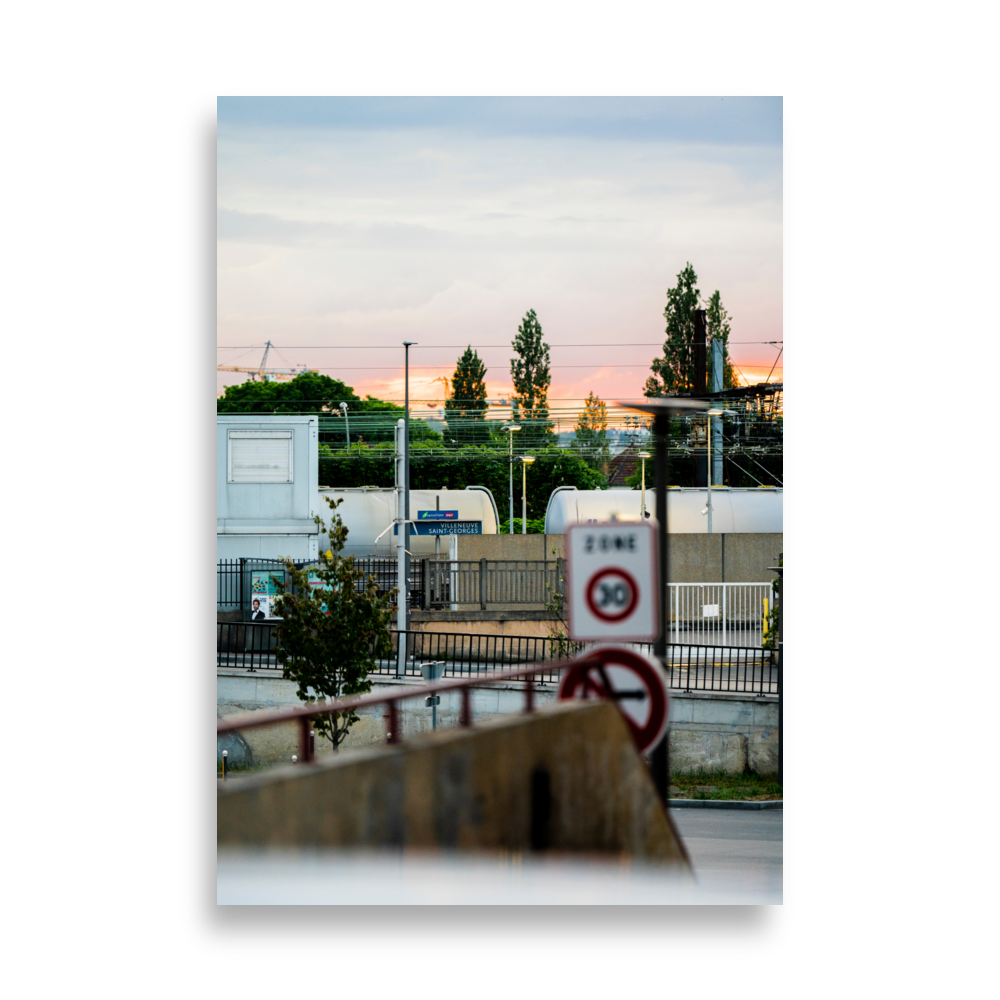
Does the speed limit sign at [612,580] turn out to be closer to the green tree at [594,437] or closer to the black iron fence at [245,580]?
the black iron fence at [245,580]

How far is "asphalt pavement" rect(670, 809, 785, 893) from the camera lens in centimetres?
1151

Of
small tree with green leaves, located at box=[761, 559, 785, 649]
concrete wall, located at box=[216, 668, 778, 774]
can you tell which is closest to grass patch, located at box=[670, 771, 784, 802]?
concrete wall, located at box=[216, 668, 778, 774]

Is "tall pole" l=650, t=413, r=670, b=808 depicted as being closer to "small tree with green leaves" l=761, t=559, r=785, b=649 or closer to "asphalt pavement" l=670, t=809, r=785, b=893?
"asphalt pavement" l=670, t=809, r=785, b=893

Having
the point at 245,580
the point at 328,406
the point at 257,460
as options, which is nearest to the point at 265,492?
the point at 257,460

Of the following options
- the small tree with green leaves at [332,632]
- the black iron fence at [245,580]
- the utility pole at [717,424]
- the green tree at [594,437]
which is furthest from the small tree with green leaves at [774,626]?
the green tree at [594,437]

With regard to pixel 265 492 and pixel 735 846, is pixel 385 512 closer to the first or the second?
pixel 265 492

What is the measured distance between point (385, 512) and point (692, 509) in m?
11.1

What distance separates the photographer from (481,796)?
518 centimetres

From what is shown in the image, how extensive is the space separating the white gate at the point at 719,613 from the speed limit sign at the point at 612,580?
17.4 m

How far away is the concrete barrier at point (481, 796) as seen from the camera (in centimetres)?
434
